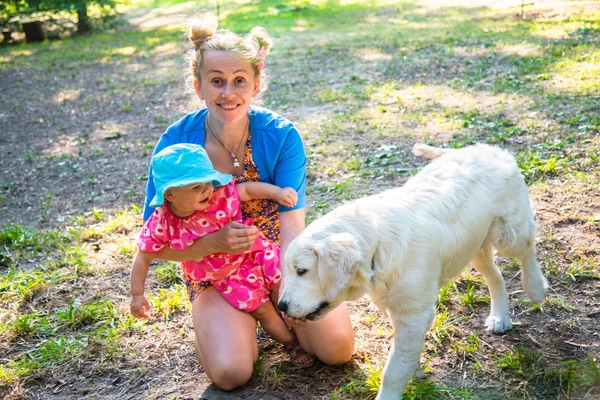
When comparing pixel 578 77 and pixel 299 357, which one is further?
pixel 578 77

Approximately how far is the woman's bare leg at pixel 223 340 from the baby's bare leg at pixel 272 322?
67 mm

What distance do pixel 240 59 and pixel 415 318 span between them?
6.56ft

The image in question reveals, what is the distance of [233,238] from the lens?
3.52 m

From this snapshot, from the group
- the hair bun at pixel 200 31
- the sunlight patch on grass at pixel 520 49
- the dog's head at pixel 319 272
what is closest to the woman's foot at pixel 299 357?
the dog's head at pixel 319 272

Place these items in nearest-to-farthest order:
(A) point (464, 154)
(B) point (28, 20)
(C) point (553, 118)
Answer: (A) point (464, 154)
(C) point (553, 118)
(B) point (28, 20)

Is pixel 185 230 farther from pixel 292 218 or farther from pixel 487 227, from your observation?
pixel 487 227

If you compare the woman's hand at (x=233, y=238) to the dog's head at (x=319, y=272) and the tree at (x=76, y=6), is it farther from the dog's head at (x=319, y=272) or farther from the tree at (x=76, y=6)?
the tree at (x=76, y=6)

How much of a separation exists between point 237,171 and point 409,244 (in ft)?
4.73

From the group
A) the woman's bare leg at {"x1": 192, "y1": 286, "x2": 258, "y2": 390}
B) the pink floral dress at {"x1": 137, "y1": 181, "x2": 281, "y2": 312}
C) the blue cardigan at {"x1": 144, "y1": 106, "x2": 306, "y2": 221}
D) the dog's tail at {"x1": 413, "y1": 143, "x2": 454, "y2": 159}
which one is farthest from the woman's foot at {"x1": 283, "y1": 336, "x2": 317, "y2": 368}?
the dog's tail at {"x1": 413, "y1": 143, "x2": 454, "y2": 159}

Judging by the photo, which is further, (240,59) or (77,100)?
(77,100)

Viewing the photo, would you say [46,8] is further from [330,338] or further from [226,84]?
[330,338]

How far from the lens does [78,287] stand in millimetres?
5090

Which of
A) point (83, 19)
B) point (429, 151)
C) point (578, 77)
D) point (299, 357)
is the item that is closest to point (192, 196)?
point (299, 357)

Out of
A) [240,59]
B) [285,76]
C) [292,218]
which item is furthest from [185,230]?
[285,76]
